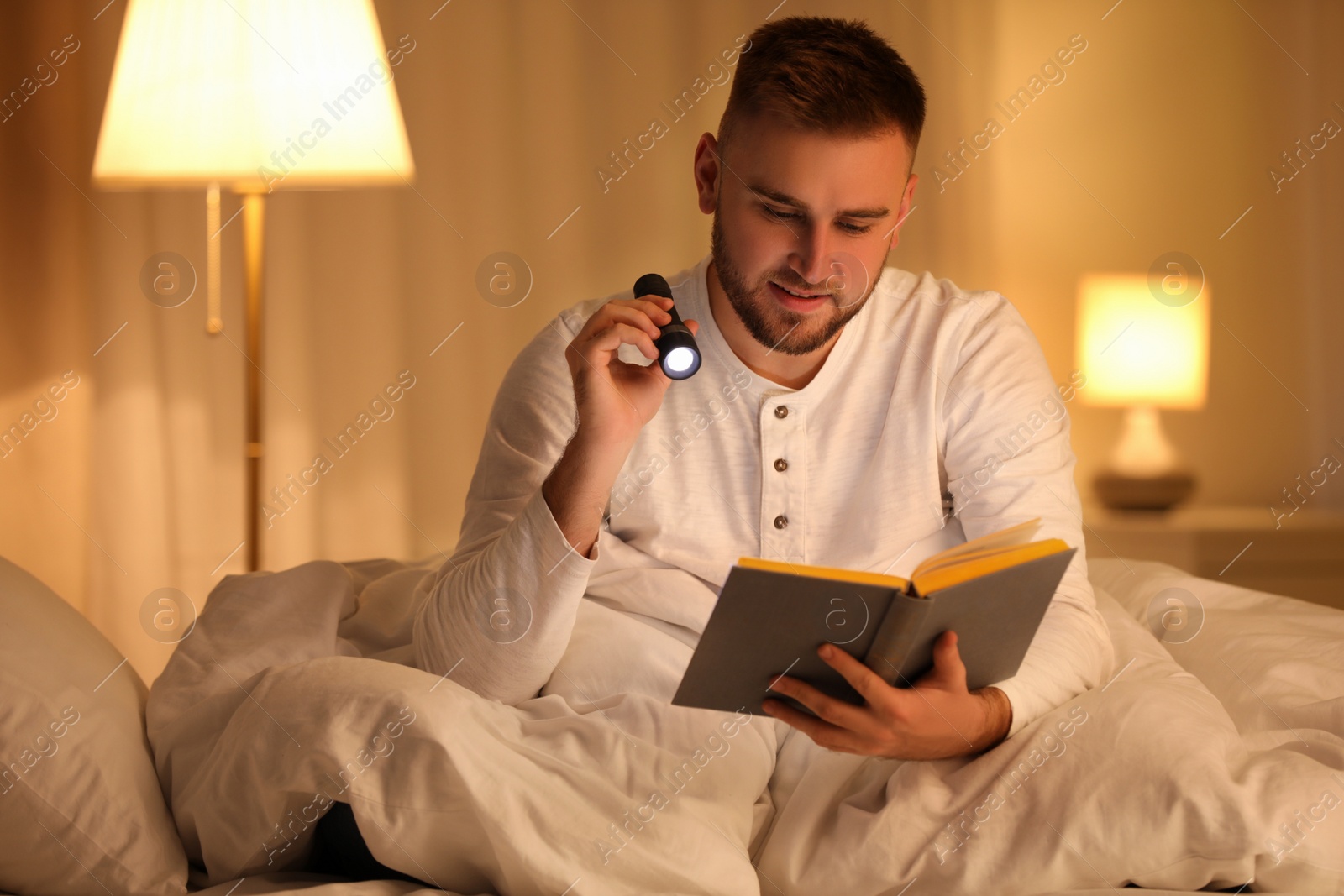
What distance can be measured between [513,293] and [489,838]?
2.04 metres

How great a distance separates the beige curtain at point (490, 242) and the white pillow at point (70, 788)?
171cm

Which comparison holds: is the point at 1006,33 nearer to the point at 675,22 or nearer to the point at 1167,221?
the point at 1167,221

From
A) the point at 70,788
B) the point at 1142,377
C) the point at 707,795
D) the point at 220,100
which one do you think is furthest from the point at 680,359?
the point at 1142,377

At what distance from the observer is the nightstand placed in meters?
2.54

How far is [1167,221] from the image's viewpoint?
9.80 ft

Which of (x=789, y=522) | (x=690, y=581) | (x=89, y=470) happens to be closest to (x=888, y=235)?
(x=789, y=522)

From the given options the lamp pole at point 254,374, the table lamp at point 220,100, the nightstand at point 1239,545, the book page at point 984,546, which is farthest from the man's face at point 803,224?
the nightstand at point 1239,545

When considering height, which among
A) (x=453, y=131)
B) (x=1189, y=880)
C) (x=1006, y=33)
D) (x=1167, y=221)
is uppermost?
(x=1006, y=33)

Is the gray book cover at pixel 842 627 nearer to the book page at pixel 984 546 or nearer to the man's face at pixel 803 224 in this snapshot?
the book page at pixel 984 546

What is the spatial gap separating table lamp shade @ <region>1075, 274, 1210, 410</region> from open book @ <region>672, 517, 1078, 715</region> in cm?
180

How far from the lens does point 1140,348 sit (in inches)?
105

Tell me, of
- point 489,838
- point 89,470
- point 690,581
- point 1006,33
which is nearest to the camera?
point 489,838

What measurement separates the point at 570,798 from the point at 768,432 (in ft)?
1.87

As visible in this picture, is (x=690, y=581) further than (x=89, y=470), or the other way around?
(x=89, y=470)
